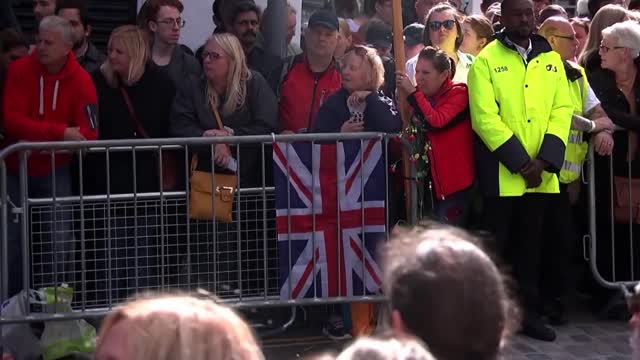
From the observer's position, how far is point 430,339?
9.25ft

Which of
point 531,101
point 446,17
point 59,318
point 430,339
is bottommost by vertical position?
point 59,318

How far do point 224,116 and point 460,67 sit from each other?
1.65 meters

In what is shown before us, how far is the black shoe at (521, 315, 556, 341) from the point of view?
743 centimetres

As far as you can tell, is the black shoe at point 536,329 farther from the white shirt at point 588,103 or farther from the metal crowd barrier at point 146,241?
the white shirt at point 588,103

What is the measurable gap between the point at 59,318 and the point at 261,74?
7.83 ft

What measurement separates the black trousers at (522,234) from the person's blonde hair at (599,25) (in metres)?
1.23

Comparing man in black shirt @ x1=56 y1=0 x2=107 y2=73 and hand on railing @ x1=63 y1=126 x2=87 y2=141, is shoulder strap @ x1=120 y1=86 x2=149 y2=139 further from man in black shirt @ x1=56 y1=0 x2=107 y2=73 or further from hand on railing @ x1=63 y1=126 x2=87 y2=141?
→ man in black shirt @ x1=56 y1=0 x2=107 y2=73

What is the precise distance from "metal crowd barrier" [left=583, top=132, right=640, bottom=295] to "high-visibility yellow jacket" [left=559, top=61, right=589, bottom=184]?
7cm

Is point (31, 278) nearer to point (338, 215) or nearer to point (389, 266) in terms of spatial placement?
point (338, 215)

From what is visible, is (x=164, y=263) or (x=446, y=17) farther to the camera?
(x=446, y=17)

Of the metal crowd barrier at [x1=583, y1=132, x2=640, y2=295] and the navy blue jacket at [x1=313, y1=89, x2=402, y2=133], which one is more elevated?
the navy blue jacket at [x1=313, y1=89, x2=402, y2=133]

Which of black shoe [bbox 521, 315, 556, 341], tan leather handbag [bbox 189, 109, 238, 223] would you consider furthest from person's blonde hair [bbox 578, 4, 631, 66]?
tan leather handbag [bbox 189, 109, 238, 223]

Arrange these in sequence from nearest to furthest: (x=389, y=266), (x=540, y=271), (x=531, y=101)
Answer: (x=389, y=266) < (x=531, y=101) < (x=540, y=271)

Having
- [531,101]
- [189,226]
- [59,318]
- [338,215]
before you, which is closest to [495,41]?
[531,101]
